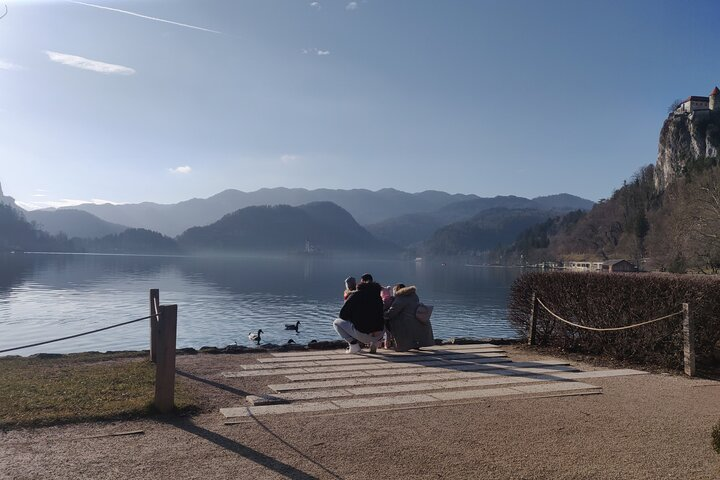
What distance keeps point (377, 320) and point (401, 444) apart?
597 centimetres

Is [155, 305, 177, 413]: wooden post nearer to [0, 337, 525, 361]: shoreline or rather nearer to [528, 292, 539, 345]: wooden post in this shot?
[0, 337, 525, 361]: shoreline

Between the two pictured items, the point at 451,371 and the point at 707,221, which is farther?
the point at 707,221

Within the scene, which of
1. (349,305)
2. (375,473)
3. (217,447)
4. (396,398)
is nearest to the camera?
(375,473)

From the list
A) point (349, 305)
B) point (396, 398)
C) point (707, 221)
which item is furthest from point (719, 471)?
point (707, 221)

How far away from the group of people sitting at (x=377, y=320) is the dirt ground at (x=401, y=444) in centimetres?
431

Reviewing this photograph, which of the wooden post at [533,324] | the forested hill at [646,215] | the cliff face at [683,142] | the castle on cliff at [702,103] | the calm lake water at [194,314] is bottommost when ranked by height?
the calm lake water at [194,314]

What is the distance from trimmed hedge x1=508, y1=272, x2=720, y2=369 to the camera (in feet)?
34.8

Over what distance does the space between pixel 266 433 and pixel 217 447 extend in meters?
0.60

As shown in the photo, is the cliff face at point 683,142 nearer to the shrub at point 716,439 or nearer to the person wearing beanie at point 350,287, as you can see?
the person wearing beanie at point 350,287

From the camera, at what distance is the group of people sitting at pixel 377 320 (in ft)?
38.8

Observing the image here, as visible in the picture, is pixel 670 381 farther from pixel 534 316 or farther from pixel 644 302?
pixel 534 316

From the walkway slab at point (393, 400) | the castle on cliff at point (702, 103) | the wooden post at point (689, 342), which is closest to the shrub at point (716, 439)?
the walkway slab at point (393, 400)

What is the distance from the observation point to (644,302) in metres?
11.1

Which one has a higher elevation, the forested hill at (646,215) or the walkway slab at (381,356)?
the forested hill at (646,215)
